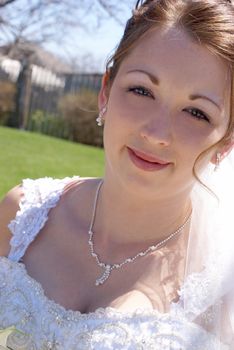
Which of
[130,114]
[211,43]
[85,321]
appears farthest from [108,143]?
[85,321]

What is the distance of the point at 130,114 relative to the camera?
5.55 feet

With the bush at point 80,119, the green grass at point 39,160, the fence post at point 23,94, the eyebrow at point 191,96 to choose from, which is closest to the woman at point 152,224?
the eyebrow at point 191,96

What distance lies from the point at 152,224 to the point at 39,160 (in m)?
8.08

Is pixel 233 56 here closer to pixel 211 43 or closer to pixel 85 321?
pixel 211 43

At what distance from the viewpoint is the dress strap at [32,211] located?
2020 mm

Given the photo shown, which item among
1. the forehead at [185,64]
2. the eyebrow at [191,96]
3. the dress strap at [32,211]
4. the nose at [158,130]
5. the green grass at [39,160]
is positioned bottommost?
the green grass at [39,160]

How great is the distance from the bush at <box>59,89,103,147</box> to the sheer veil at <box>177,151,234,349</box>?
49.7 feet

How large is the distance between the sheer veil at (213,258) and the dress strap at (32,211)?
1.60ft

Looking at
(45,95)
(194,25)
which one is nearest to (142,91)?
(194,25)

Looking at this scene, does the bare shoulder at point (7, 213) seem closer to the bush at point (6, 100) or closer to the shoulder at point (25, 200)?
the shoulder at point (25, 200)

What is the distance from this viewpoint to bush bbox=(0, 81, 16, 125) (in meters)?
18.1

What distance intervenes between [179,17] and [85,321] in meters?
0.88

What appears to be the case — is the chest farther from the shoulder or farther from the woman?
the shoulder

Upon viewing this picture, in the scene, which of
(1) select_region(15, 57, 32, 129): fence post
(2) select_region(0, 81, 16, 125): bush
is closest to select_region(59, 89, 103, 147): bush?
(1) select_region(15, 57, 32, 129): fence post
